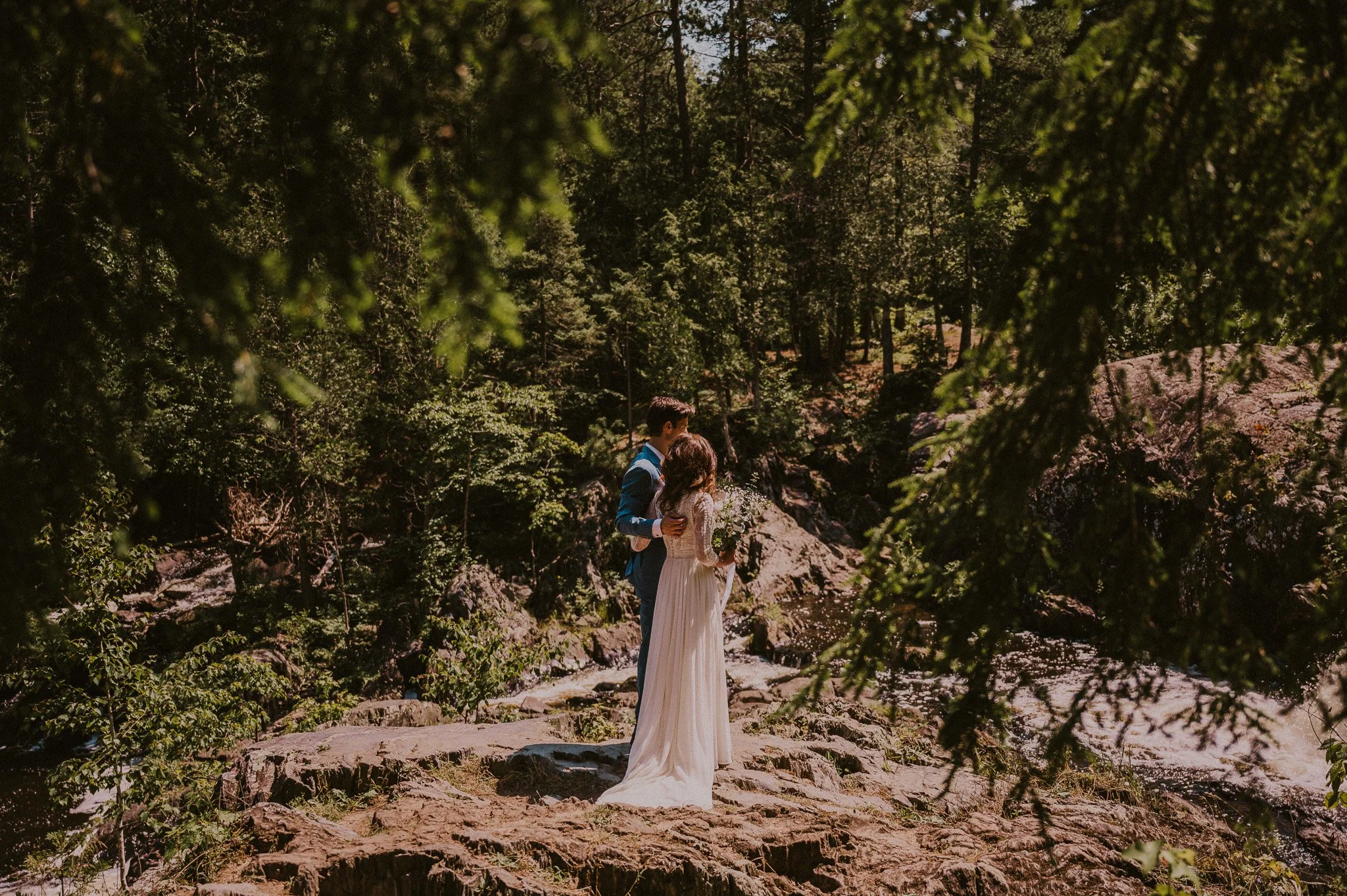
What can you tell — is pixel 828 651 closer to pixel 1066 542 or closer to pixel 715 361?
pixel 1066 542

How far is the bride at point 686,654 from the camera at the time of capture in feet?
18.1

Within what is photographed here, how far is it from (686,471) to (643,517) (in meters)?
0.61

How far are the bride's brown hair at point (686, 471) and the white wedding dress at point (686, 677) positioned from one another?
71 millimetres

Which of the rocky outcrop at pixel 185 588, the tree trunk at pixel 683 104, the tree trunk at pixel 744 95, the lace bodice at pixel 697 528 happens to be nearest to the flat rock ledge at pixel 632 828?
the lace bodice at pixel 697 528

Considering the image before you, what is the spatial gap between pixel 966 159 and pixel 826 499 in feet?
46.6

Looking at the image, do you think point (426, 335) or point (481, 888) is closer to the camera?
point (481, 888)

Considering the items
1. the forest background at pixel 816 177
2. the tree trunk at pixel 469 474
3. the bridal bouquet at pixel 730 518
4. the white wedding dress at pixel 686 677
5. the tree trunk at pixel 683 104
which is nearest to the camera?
the forest background at pixel 816 177

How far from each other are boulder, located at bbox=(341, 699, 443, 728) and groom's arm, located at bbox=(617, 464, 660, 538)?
4.45 m

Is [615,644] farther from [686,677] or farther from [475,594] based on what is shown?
[686,677]

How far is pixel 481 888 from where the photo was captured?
388cm

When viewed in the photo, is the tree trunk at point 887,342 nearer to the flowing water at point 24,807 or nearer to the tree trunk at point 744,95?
the tree trunk at point 744,95

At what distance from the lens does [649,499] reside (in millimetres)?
6000

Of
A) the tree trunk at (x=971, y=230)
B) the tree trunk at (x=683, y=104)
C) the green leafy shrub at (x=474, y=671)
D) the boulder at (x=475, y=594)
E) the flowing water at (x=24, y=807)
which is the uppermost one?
the tree trunk at (x=683, y=104)

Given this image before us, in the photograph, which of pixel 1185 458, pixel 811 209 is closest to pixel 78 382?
pixel 1185 458
